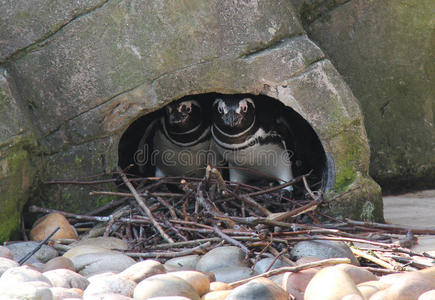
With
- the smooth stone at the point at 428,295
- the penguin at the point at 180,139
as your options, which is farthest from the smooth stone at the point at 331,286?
the penguin at the point at 180,139

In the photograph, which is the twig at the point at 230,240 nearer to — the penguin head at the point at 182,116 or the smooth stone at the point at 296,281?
the smooth stone at the point at 296,281

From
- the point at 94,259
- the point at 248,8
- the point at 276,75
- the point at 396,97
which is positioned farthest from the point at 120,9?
the point at 396,97

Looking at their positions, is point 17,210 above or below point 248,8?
below

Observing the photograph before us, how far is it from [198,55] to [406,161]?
183 cm

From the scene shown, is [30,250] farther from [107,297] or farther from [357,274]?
[357,274]

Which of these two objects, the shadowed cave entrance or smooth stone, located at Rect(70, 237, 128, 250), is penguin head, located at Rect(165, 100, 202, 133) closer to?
the shadowed cave entrance

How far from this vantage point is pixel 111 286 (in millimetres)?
2059

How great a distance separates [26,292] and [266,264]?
1060 mm

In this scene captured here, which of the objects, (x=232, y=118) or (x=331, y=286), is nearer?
(x=331, y=286)

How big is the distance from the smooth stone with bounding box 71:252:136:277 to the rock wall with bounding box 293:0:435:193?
7.15 ft

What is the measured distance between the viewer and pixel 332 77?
345 centimetres

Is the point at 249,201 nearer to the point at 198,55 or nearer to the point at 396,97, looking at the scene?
the point at 198,55

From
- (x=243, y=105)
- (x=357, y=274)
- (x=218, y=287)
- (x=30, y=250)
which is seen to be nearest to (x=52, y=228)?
(x=30, y=250)

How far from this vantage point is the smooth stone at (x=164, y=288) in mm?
1953
